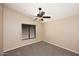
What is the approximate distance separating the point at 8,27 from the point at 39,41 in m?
1.02

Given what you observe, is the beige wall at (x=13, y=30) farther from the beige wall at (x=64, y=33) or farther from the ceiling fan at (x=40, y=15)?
the beige wall at (x=64, y=33)

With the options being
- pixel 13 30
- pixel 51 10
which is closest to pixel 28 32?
pixel 13 30

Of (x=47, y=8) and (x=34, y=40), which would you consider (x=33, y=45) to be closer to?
(x=34, y=40)

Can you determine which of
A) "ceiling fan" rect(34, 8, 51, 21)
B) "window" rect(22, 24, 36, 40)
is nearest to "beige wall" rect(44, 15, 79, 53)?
"ceiling fan" rect(34, 8, 51, 21)

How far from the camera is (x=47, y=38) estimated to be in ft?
8.58

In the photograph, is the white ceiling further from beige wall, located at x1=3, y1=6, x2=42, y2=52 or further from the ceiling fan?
beige wall, located at x1=3, y1=6, x2=42, y2=52

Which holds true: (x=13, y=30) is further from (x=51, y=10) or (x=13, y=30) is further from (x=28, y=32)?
(x=51, y=10)

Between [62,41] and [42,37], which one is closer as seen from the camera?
[42,37]

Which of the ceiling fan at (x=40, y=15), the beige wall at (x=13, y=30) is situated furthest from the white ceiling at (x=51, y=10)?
the beige wall at (x=13, y=30)

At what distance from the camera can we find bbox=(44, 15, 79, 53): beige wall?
266cm

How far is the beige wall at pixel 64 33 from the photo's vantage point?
2655 millimetres

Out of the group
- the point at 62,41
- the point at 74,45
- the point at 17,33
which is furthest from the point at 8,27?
the point at 74,45

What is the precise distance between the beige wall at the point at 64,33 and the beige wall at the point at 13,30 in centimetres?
29

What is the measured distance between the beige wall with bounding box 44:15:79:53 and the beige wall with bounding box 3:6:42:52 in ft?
0.97
